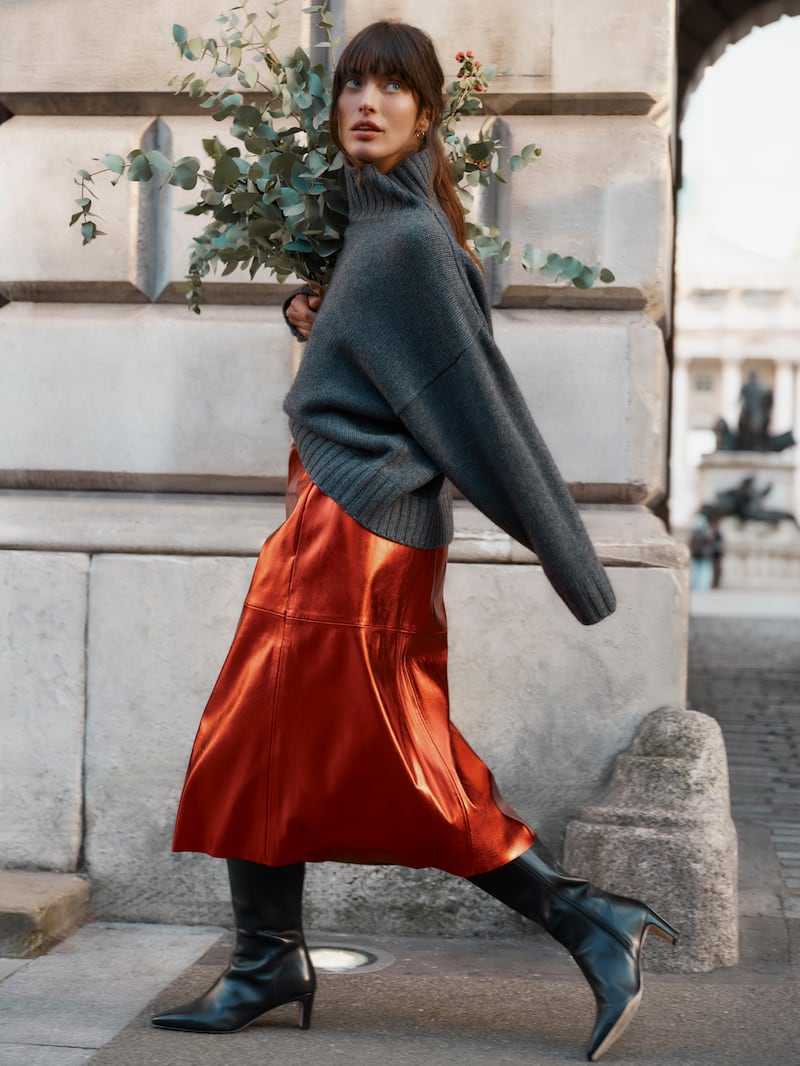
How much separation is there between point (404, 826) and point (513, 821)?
0.24 m

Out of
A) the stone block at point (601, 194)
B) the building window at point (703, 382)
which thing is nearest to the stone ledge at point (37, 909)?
the stone block at point (601, 194)

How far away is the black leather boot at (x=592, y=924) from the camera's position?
281 centimetres

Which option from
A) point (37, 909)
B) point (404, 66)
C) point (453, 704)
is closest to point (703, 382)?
point (453, 704)

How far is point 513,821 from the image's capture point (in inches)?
113

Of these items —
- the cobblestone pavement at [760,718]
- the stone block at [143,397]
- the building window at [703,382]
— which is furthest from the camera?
the building window at [703,382]

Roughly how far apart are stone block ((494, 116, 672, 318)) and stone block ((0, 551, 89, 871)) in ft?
5.09

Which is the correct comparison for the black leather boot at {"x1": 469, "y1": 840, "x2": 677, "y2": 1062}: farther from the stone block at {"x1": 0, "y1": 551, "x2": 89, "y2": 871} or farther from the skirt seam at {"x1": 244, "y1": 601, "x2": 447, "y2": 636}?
the stone block at {"x1": 0, "y1": 551, "x2": 89, "y2": 871}

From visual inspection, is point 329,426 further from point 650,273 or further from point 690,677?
point 690,677

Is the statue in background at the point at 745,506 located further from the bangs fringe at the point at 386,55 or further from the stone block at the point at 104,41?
the bangs fringe at the point at 386,55

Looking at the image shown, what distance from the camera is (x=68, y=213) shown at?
4254mm

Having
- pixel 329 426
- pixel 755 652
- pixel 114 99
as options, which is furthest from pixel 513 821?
pixel 755 652

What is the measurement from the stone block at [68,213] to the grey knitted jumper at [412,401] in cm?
157

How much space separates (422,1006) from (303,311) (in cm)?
157

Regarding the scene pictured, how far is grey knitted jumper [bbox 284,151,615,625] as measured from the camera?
2.77m
